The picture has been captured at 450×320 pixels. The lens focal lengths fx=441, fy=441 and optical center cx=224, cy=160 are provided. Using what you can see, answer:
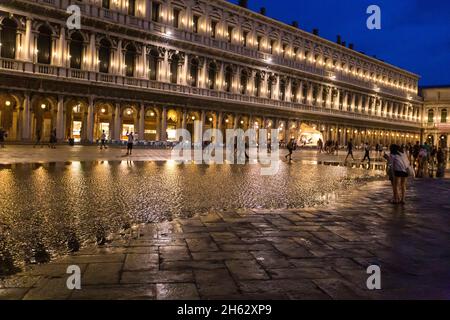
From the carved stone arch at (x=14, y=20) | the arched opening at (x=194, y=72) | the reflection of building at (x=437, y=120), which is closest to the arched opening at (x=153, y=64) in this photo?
the arched opening at (x=194, y=72)

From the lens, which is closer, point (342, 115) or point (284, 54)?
point (284, 54)

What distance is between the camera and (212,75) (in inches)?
1690

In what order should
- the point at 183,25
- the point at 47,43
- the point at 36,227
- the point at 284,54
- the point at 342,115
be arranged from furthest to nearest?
the point at 342,115, the point at 284,54, the point at 183,25, the point at 47,43, the point at 36,227

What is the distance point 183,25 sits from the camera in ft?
130

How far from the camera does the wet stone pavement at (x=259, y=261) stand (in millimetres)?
3918

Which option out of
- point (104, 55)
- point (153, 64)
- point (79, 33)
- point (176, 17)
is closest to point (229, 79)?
point (176, 17)

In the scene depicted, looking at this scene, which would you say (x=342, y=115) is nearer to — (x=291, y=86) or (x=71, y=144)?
(x=291, y=86)

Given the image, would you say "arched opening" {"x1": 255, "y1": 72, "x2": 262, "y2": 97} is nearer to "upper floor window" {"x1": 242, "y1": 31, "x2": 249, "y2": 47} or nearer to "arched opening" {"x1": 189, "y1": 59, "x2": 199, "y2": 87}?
"upper floor window" {"x1": 242, "y1": 31, "x2": 249, "y2": 47}

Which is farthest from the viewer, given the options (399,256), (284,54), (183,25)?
(284,54)

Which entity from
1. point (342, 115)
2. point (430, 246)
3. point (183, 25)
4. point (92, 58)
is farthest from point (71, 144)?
point (342, 115)

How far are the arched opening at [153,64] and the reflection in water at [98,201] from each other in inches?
912

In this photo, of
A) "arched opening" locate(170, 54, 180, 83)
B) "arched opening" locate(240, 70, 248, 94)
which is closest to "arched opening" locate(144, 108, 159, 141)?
"arched opening" locate(170, 54, 180, 83)

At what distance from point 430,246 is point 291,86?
47.4 metres

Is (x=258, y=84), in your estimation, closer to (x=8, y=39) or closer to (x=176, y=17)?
(x=176, y=17)
